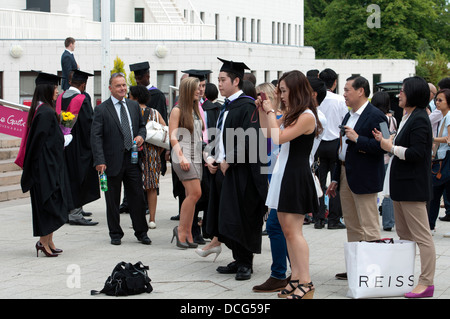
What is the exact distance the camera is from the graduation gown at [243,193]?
341 inches

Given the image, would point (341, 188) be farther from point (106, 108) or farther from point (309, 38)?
point (309, 38)

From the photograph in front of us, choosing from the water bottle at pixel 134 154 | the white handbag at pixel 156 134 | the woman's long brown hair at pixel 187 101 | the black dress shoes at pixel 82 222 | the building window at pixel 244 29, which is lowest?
the black dress shoes at pixel 82 222

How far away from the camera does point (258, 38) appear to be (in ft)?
221

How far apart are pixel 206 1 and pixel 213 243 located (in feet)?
164

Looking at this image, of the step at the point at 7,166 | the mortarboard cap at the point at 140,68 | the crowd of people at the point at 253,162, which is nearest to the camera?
the crowd of people at the point at 253,162

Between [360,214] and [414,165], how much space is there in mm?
822

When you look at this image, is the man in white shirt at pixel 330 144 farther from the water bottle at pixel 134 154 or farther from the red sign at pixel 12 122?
the red sign at pixel 12 122

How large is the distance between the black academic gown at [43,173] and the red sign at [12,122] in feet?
26.6

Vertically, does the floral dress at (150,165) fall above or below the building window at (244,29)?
below

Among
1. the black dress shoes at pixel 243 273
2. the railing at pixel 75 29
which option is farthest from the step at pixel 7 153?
the railing at pixel 75 29

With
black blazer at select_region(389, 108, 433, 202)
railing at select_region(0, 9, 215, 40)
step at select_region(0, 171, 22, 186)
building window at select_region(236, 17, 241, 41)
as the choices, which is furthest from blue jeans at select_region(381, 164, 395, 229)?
building window at select_region(236, 17, 241, 41)

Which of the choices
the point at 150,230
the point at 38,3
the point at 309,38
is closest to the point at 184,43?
the point at 38,3

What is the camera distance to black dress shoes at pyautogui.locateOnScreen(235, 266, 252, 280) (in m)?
8.72

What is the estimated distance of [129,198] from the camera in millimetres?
10875
